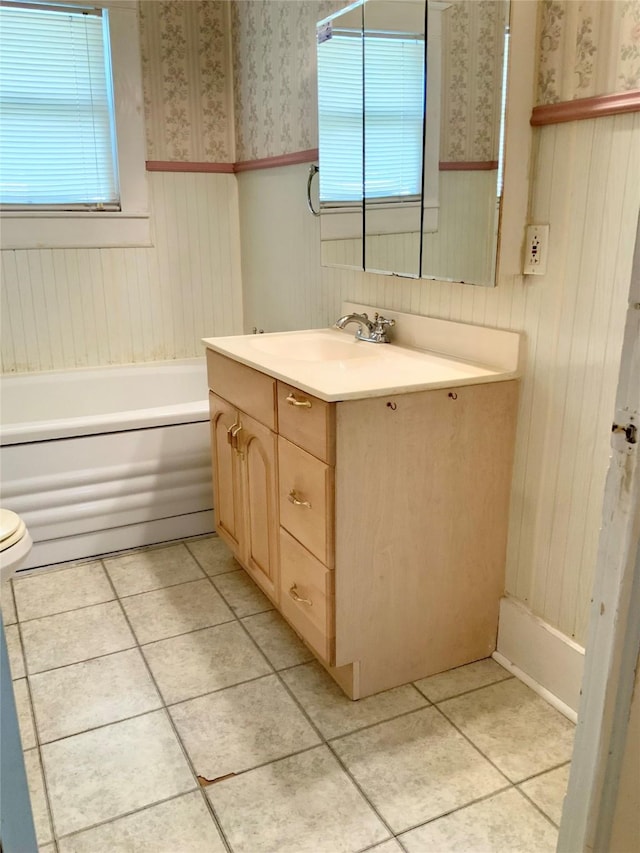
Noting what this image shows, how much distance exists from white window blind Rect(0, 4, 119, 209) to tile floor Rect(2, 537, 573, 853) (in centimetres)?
189

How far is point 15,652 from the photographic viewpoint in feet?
6.73

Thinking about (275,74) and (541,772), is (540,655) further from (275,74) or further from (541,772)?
(275,74)

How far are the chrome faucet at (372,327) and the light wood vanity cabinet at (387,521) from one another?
445 mm

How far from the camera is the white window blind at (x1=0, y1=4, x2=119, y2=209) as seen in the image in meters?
2.96

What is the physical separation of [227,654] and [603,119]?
167cm

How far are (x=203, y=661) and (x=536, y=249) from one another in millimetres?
1426

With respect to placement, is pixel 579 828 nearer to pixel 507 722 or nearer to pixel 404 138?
pixel 507 722

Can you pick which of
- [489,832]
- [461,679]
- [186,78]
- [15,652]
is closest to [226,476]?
[15,652]

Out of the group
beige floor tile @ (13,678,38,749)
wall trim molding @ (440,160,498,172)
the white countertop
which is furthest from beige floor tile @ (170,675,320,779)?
wall trim molding @ (440,160,498,172)

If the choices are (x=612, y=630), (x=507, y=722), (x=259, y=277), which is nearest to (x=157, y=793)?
(x=507, y=722)

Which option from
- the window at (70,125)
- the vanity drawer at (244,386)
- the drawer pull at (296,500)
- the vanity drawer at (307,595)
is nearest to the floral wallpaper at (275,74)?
the window at (70,125)

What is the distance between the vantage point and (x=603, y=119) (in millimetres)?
1472

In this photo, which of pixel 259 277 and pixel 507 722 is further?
pixel 259 277

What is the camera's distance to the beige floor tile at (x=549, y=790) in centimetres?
149
